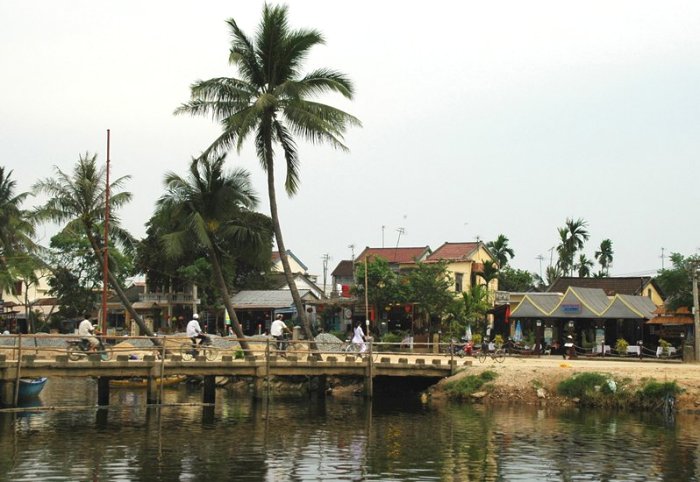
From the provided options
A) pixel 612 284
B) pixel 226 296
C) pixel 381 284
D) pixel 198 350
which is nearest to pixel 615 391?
pixel 198 350

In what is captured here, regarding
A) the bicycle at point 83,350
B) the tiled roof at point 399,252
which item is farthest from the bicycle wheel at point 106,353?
the tiled roof at point 399,252

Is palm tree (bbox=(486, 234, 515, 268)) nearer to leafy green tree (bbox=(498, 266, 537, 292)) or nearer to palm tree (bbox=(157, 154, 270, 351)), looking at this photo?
leafy green tree (bbox=(498, 266, 537, 292))

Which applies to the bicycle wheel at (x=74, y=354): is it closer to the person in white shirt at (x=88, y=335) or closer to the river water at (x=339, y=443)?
the person in white shirt at (x=88, y=335)

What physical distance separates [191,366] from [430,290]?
95.8 feet

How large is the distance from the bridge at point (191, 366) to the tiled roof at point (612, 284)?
95.6 ft

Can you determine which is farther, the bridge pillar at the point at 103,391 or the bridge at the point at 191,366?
the bridge pillar at the point at 103,391

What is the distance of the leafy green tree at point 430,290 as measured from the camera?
60219 millimetres

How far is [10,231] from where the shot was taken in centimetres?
5550

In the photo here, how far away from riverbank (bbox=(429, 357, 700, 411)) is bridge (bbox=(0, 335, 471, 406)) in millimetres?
1913

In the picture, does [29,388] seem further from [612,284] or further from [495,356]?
[612,284]

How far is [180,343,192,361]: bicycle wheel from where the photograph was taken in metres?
33.4

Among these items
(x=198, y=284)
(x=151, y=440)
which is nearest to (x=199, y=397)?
(x=151, y=440)

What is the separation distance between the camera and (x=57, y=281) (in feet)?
245

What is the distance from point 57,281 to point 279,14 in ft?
139
